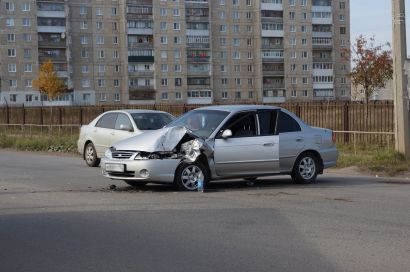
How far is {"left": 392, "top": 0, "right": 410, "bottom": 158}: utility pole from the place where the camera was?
690 inches

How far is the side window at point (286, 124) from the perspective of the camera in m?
13.3

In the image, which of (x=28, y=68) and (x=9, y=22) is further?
(x=28, y=68)

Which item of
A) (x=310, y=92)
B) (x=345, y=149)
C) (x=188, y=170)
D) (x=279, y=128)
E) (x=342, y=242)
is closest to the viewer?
(x=342, y=242)

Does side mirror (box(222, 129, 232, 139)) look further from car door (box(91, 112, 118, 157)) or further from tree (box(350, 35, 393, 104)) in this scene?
tree (box(350, 35, 393, 104))

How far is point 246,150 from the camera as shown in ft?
41.5

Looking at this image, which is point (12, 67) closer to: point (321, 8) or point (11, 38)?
point (11, 38)

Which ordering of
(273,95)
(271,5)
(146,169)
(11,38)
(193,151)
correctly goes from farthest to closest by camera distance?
(273,95) < (271,5) < (11,38) < (193,151) < (146,169)

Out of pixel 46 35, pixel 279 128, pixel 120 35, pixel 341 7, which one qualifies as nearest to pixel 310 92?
pixel 341 7

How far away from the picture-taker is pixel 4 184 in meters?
14.0

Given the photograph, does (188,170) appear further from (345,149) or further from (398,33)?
(345,149)

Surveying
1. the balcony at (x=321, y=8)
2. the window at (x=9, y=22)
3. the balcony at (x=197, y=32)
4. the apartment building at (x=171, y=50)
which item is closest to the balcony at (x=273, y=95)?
the apartment building at (x=171, y=50)

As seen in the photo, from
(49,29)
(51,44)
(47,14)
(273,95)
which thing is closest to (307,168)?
(51,44)

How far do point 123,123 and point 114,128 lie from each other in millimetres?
347

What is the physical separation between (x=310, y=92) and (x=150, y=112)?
3158 inches
